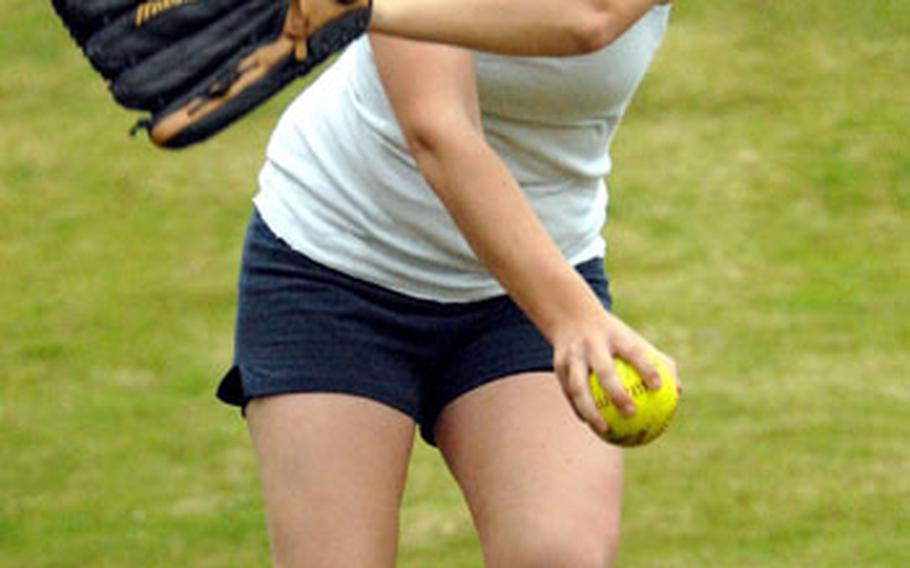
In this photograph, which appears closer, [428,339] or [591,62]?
[591,62]

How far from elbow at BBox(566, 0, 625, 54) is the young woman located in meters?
0.42

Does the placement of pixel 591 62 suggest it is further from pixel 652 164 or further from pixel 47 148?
pixel 47 148

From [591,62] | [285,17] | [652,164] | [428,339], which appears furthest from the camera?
[652,164]

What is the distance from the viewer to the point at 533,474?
4.12 meters

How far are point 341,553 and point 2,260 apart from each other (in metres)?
5.54

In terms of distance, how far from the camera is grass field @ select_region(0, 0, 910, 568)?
688 centimetres

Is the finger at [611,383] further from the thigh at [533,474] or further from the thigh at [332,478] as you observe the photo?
the thigh at [332,478]

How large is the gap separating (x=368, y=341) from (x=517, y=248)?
0.59 m

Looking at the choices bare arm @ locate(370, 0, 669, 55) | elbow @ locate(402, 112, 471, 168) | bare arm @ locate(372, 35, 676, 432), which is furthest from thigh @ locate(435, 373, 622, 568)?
bare arm @ locate(370, 0, 669, 55)

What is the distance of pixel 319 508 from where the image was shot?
4.16m

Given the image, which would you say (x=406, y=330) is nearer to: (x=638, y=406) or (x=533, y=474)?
(x=533, y=474)

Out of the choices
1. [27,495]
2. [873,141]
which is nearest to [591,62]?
[27,495]

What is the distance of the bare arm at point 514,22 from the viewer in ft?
11.2

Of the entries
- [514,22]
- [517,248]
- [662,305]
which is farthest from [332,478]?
[662,305]
